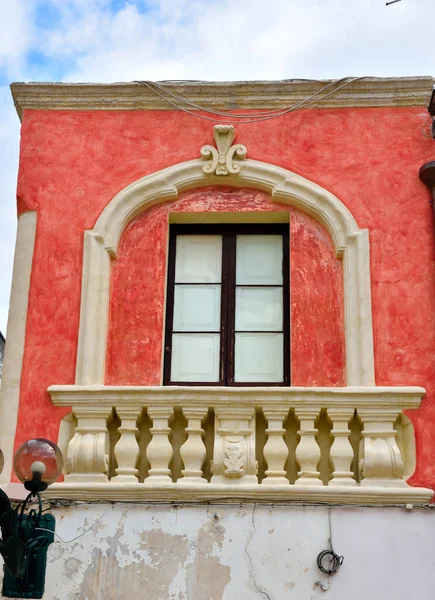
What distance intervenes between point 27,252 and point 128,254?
83cm

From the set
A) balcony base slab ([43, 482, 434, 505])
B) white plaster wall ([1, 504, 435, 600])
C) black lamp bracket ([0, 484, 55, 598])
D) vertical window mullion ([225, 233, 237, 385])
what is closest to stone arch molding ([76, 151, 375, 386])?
vertical window mullion ([225, 233, 237, 385])

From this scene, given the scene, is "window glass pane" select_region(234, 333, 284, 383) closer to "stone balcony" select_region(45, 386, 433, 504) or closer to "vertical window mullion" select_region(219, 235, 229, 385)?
"vertical window mullion" select_region(219, 235, 229, 385)

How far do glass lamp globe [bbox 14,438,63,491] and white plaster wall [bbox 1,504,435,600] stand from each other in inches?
45.1

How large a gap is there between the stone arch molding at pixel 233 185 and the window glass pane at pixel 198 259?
422 millimetres

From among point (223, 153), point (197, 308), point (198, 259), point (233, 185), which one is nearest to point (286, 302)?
point (197, 308)

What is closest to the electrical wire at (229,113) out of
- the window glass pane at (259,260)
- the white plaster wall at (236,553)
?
the window glass pane at (259,260)

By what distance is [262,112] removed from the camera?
9156mm

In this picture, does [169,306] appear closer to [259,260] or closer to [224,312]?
[224,312]

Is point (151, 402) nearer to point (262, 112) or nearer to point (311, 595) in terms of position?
point (311, 595)

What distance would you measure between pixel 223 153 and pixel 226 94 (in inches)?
22.6

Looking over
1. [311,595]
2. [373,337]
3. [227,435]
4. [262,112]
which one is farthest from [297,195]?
[311,595]

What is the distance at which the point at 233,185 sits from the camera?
29.6 ft

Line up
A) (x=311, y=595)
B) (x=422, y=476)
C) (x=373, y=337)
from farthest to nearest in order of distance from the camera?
1. (x=373, y=337)
2. (x=422, y=476)
3. (x=311, y=595)

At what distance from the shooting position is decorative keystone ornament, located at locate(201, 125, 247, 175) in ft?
29.2
